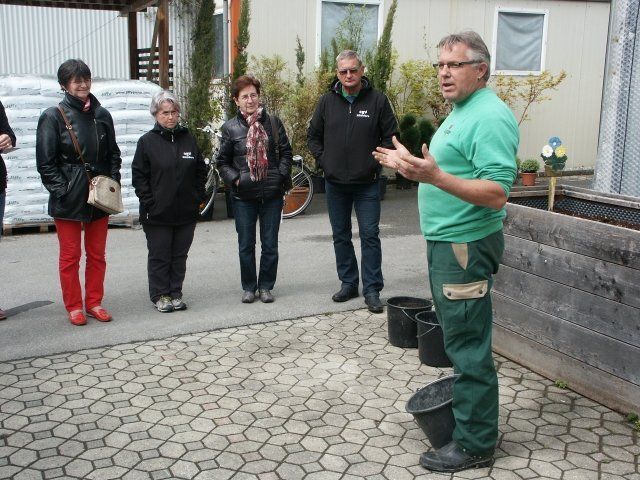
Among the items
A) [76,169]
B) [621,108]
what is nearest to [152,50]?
[76,169]

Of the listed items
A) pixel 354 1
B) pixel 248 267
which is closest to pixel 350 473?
pixel 248 267

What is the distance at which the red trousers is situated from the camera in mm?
5930

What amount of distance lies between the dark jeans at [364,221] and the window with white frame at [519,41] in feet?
30.5

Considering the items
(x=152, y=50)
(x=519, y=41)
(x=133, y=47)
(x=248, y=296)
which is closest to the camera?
(x=248, y=296)

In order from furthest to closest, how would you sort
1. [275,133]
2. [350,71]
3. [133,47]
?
[133,47] < [275,133] < [350,71]

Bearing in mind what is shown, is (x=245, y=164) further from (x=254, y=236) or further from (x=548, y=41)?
(x=548, y=41)

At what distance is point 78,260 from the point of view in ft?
19.8

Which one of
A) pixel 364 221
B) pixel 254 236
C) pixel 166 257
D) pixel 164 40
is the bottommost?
pixel 166 257

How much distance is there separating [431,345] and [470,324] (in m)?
1.53

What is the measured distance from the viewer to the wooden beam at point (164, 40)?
33.6 ft

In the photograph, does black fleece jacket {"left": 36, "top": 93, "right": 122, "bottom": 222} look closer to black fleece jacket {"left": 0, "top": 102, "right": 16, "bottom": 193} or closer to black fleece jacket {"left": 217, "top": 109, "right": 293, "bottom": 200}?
black fleece jacket {"left": 0, "top": 102, "right": 16, "bottom": 193}

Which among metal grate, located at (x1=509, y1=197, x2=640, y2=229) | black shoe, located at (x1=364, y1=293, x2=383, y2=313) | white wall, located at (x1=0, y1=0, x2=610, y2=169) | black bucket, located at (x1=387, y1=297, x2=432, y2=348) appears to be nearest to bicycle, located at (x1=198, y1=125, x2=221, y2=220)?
white wall, located at (x1=0, y1=0, x2=610, y2=169)

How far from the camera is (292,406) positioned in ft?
14.8

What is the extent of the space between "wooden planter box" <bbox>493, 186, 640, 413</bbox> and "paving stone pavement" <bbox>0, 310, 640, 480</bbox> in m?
0.14
